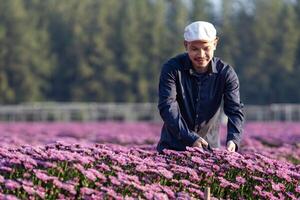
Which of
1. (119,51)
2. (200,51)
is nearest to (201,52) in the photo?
(200,51)

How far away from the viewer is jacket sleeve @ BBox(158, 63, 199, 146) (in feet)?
21.8

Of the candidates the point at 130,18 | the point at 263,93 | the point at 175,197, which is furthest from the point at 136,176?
the point at 130,18

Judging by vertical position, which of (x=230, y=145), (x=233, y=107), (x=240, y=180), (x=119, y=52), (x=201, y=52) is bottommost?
(x=119, y=52)

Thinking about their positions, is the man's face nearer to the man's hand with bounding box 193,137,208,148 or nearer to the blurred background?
the man's hand with bounding box 193,137,208,148

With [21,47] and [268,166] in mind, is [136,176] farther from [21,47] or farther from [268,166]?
[21,47]

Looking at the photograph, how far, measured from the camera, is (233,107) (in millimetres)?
6930

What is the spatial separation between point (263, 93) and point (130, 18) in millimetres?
10490

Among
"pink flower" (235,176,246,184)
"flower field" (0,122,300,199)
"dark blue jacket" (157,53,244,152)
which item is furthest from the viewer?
"dark blue jacket" (157,53,244,152)

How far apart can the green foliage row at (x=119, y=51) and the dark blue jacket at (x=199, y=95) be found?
49175 mm

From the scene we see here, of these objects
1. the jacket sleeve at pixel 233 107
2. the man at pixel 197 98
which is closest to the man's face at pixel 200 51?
the man at pixel 197 98

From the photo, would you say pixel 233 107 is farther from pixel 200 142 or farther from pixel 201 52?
pixel 201 52

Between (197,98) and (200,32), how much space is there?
22.8 inches

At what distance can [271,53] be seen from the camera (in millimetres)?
57938

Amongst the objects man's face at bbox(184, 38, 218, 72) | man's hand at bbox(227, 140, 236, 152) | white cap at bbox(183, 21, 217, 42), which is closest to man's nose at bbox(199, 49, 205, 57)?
man's face at bbox(184, 38, 218, 72)
